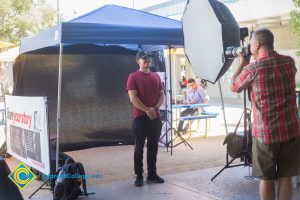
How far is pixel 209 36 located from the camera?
297 centimetres

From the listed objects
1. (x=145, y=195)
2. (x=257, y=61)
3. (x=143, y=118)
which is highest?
(x=257, y=61)

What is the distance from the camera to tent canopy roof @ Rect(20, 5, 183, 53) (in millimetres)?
5008

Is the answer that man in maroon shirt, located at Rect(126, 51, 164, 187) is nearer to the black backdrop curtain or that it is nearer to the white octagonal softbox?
the white octagonal softbox

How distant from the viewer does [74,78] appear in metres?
7.51

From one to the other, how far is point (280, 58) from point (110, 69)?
5.11 meters

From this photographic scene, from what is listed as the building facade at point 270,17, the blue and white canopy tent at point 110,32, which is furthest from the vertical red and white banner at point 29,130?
the building facade at point 270,17

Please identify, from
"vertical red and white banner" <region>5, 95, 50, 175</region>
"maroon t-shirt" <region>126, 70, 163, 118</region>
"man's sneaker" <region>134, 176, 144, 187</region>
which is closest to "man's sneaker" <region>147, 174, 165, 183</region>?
"man's sneaker" <region>134, 176, 144, 187</region>

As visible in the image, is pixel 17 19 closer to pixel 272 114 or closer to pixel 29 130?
pixel 29 130

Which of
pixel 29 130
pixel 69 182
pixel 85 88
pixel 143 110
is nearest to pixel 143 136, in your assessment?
pixel 143 110

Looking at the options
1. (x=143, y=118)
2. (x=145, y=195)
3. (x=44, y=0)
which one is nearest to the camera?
(x=145, y=195)

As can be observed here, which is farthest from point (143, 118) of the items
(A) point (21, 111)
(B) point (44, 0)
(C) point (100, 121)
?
(B) point (44, 0)

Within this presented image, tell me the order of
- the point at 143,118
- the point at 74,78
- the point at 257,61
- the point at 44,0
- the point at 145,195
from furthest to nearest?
the point at 44,0, the point at 74,78, the point at 143,118, the point at 145,195, the point at 257,61

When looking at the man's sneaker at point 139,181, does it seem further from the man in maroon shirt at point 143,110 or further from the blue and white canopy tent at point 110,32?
the blue and white canopy tent at point 110,32

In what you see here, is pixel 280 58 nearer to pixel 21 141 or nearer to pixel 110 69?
pixel 21 141
